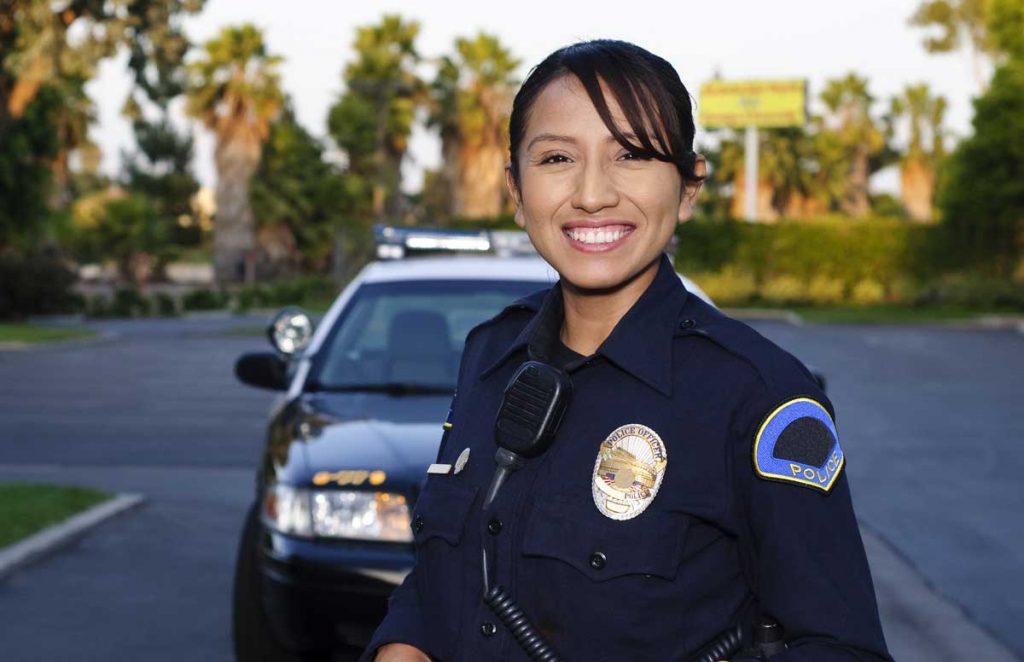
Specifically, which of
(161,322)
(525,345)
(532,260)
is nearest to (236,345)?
(161,322)

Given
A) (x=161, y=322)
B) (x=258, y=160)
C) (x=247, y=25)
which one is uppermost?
(x=247, y=25)

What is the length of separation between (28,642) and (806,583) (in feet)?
17.7

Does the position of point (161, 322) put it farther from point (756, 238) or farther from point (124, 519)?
point (124, 519)

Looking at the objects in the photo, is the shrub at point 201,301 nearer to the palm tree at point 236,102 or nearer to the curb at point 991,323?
the palm tree at point 236,102

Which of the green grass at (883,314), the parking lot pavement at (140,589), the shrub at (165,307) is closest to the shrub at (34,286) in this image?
the shrub at (165,307)

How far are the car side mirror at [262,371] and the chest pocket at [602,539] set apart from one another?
4523mm

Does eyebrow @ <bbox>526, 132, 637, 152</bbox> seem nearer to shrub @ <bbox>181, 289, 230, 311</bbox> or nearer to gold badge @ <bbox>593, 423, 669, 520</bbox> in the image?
gold badge @ <bbox>593, 423, 669, 520</bbox>

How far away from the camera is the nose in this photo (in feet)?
6.63

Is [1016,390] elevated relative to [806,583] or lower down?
lower down

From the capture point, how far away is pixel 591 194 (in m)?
2.02

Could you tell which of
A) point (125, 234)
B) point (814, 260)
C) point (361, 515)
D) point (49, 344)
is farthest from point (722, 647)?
point (125, 234)

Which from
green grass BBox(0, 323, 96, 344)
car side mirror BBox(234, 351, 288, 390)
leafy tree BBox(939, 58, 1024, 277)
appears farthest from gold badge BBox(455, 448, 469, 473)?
leafy tree BBox(939, 58, 1024, 277)

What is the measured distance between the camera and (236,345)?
31.3 metres

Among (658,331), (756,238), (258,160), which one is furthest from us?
(258,160)
